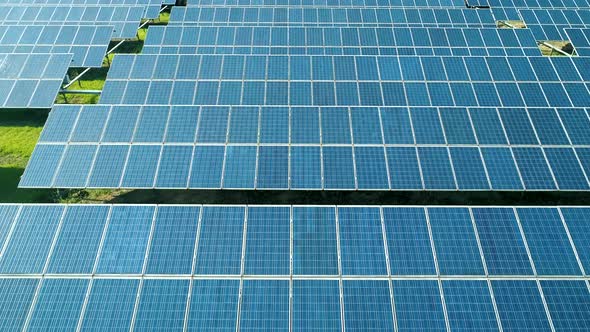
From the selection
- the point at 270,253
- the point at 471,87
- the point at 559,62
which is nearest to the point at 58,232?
Result: the point at 270,253

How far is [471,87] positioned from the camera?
2317 cm

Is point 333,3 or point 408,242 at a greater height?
point 408,242

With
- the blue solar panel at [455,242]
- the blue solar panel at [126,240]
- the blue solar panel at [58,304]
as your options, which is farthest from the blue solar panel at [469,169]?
the blue solar panel at [58,304]

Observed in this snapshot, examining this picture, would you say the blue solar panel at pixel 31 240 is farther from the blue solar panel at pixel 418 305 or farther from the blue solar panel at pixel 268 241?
the blue solar panel at pixel 418 305

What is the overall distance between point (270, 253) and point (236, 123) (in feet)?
23.1

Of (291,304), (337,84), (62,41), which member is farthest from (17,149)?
(291,304)

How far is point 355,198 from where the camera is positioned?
2061 cm

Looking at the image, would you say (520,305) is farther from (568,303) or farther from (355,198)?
(355,198)

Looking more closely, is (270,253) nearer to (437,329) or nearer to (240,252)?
(240,252)

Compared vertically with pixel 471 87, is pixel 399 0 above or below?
below

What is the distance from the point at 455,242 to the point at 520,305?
2.66 meters

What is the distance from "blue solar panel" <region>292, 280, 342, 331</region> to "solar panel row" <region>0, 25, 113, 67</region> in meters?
23.3

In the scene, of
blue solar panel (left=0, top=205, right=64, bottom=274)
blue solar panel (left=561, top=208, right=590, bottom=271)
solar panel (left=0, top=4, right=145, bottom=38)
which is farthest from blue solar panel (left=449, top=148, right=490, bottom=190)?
solar panel (left=0, top=4, right=145, bottom=38)

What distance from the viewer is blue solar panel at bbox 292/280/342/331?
13.0 metres
